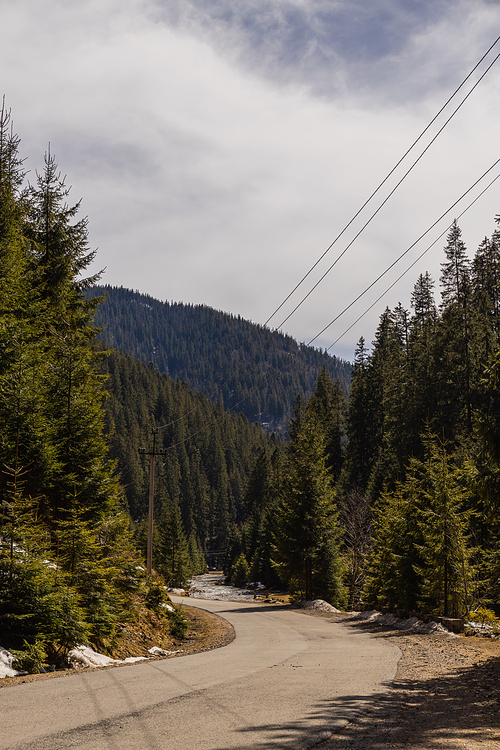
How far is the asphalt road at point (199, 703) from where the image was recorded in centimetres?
540

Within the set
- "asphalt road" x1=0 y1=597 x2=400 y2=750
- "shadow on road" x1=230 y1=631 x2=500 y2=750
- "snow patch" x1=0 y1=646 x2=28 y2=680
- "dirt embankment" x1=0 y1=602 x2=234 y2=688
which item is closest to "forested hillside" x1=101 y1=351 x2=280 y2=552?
"dirt embankment" x1=0 y1=602 x2=234 y2=688

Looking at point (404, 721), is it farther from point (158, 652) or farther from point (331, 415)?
point (331, 415)

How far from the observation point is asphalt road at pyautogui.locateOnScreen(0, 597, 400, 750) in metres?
5.40

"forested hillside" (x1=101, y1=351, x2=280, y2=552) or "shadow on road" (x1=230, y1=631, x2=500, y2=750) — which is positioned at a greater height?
"forested hillside" (x1=101, y1=351, x2=280, y2=552)

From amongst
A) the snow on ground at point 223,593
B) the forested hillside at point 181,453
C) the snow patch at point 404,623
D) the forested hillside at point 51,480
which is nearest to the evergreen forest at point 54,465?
the forested hillside at point 51,480

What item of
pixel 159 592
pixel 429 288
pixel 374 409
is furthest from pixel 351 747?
pixel 429 288

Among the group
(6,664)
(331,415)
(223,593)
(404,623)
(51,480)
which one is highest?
(331,415)

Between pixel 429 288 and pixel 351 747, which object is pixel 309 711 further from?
pixel 429 288

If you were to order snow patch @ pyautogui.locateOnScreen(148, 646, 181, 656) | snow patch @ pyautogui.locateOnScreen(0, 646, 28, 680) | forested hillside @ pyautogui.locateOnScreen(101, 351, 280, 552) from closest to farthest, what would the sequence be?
snow patch @ pyautogui.locateOnScreen(0, 646, 28, 680) → snow patch @ pyautogui.locateOnScreen(148, 646, 181, 656) → forested hillside @ pyautogui.locateOnScreen(101, 351, 280, 552)

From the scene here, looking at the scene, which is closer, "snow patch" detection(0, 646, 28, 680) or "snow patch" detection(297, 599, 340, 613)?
"snow patch" detection(0, 646, 28, 680)

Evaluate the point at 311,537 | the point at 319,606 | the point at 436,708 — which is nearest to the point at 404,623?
the point at 319,606

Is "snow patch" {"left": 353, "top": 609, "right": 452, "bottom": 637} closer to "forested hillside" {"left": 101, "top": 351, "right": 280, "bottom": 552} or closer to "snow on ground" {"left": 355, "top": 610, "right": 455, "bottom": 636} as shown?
"snow on ground" {"left": 355, "top": 610, "right": 455, "bottom": 636}

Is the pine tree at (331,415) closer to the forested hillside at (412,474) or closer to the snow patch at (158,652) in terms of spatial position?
the forested hillside at (412,474)

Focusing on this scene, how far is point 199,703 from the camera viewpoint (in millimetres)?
7016
